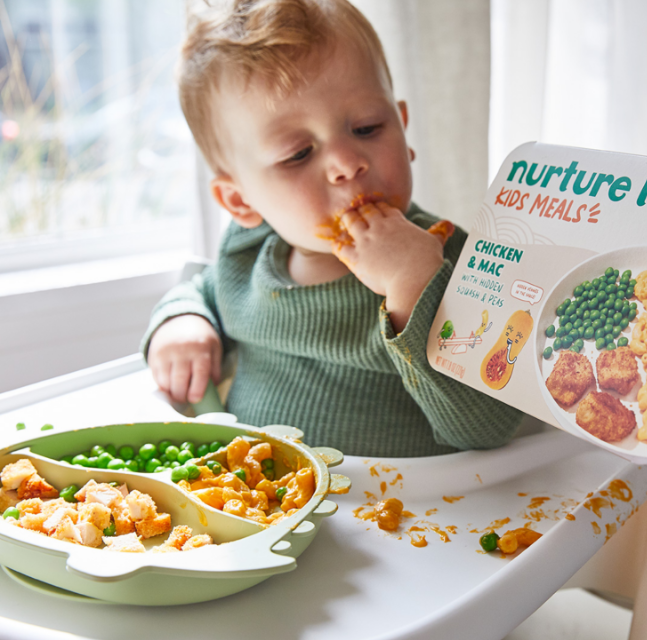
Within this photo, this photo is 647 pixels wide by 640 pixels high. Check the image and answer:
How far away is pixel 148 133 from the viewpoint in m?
1.62

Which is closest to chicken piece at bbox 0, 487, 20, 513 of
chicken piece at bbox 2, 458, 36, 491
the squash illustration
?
chicken piece at bbox 2, 458, 36, 491

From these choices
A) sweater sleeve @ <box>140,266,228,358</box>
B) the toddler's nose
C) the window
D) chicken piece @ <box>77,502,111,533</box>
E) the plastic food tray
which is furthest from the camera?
the window

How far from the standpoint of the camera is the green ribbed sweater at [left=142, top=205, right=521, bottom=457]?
70 cm

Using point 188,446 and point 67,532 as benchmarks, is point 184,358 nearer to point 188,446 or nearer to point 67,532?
point 188,446

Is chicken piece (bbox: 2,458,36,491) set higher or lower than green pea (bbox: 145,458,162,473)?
higher

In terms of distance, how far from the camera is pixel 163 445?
69cm

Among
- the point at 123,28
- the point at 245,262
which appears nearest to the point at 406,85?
the point at 245,262

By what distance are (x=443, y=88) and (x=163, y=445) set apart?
917 millimetres

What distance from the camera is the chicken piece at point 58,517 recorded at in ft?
1.77

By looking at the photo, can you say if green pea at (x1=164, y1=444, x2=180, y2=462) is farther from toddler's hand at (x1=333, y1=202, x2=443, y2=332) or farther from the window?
the window

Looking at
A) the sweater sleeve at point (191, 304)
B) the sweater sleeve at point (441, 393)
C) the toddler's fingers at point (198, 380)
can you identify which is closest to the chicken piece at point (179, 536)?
the sweater sleeve at point (441, 393)

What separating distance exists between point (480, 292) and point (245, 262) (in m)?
0.60

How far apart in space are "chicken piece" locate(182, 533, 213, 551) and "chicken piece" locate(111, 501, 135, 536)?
66mm

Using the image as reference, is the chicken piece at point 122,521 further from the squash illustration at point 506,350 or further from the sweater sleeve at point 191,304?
the sweater sleeve at point 191,304
